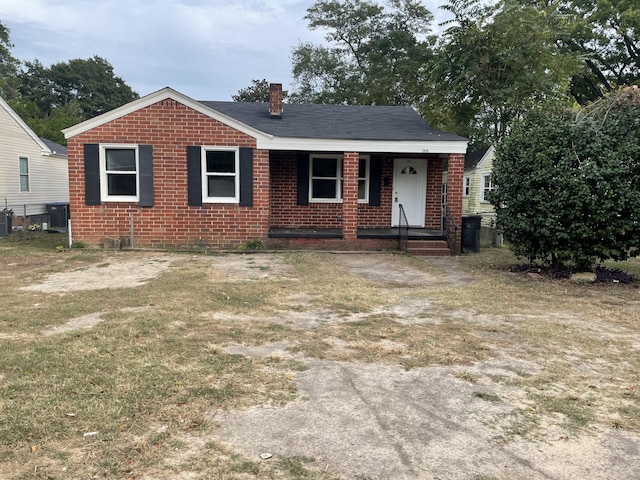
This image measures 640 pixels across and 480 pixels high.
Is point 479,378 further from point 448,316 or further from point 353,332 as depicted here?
point 448,316

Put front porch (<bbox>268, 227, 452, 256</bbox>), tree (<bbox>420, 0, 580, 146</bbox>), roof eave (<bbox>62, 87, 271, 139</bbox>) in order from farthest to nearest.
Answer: tree (<bbox>420, 0, 580, 146</bbox>) → front porch (<bbox>268, 227, 452, 256</bbox>) → roof eave (<bbox>62, 87, 271, 139</bbox>)

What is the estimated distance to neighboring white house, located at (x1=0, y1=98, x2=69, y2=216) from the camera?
17.2 m

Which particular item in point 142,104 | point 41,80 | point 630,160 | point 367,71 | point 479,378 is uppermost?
point 41,80

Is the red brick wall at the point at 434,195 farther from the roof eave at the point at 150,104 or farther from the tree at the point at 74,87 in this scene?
the tree at the point at 74,87

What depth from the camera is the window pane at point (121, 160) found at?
12.1m

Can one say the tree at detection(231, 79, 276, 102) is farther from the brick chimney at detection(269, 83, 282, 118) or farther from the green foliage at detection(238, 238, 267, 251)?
the green foliage at detection(238, 238, 267, 251)

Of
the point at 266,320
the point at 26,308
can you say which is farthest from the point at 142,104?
the point at 266,320

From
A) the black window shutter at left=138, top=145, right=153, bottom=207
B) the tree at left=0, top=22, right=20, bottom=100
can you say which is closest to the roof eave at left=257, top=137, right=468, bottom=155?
the black window shutter at left=138, top=145, right=153, bottom=207

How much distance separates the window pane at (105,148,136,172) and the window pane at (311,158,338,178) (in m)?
5.16

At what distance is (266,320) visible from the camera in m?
5.70

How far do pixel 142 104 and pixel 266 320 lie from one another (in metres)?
8.49

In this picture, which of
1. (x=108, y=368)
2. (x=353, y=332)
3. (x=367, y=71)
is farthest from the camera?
(x=367, y=71)

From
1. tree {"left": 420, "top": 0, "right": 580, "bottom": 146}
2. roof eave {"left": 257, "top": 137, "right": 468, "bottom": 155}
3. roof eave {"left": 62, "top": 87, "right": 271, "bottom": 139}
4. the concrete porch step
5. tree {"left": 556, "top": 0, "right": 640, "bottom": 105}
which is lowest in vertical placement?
the concrete porch step

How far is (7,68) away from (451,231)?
47846mm
